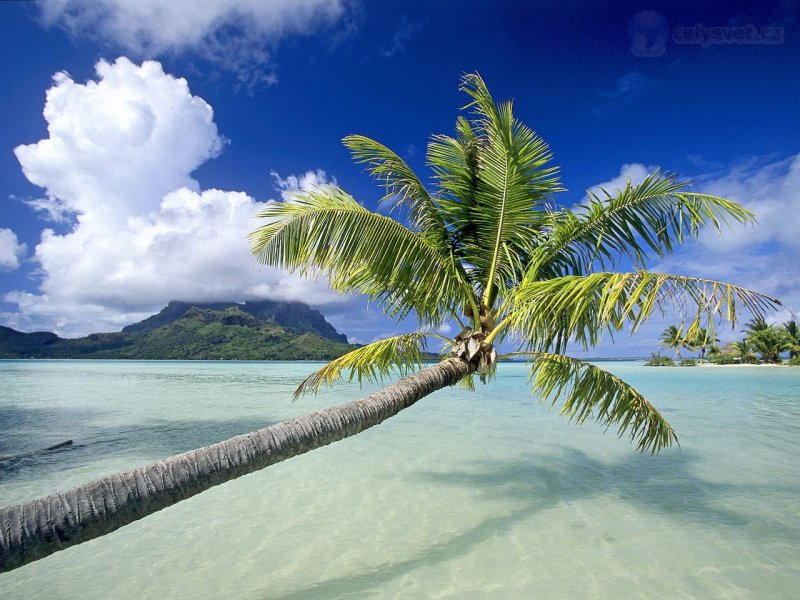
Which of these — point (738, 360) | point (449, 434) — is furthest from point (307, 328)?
point (449, 434)

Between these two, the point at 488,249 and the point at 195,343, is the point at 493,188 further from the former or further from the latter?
the point at 195,343

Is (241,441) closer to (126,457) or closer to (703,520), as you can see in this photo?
(703,520)

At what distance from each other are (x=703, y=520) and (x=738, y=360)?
68.3m

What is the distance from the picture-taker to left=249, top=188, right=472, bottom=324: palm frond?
4.19m

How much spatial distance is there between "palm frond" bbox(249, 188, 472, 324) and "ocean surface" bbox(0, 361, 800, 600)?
2.69m

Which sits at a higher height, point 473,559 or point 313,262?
point 313,262

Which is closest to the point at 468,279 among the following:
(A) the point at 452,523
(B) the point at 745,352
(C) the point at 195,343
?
(A) the point at 452,523

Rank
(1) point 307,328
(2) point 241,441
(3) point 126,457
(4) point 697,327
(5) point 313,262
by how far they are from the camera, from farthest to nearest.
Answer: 1. (1) point 307,328
2. (3) point 126,457
3. (5) point 313,262
4. (4) point 697,327
5. (2) point 241,441

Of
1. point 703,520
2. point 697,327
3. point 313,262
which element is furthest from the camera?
point 703,520

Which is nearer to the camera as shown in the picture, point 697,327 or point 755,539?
point 697,327

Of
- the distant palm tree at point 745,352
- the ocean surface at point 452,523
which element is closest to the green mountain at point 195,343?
the distant palm tree at point 745,352

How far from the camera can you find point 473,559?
416 centimetres

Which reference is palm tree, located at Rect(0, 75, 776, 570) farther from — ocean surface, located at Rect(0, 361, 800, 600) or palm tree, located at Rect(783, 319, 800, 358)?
palm tree, located at Rect(783, 319, 800, 358)

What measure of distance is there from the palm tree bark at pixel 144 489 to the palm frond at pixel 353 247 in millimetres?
1754
